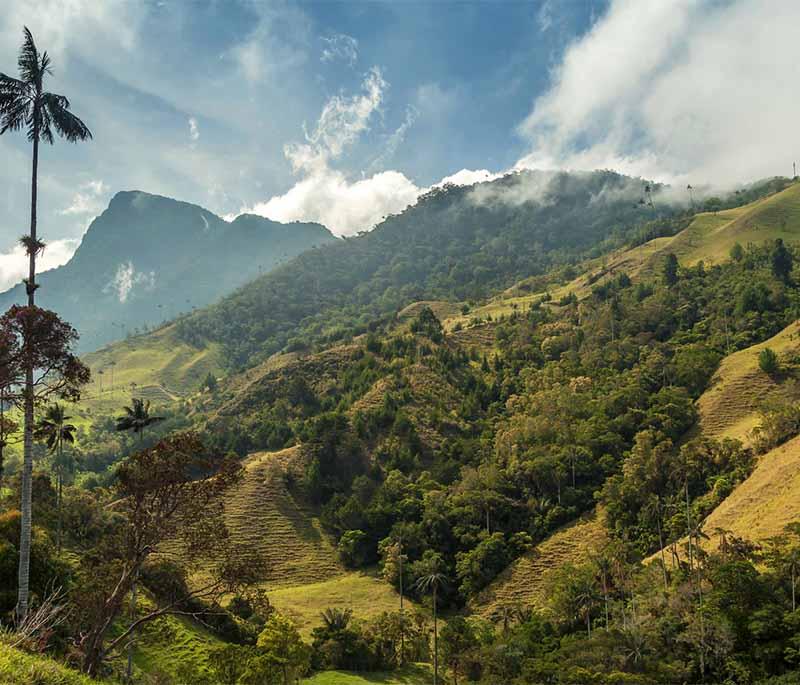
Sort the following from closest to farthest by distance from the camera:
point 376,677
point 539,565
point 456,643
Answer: point 376,677 → point 456,643 → point 539,565

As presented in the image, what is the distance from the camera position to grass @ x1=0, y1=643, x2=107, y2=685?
938 cm

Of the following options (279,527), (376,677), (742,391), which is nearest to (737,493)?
(742,391)

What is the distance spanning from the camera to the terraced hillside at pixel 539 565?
68188 millimetres

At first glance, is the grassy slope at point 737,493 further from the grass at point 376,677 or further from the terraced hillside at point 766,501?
the grass at point 376,677

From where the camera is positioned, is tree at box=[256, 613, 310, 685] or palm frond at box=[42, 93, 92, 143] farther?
tree at box=[256, 613, 310, 685]

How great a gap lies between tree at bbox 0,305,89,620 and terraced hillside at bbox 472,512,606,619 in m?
56.0

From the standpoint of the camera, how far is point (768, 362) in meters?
87.8

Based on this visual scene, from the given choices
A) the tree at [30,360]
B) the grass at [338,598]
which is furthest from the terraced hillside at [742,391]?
the tree at [30,360]

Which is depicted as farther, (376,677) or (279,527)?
(279,527)

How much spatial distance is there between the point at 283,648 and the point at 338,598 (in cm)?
3116

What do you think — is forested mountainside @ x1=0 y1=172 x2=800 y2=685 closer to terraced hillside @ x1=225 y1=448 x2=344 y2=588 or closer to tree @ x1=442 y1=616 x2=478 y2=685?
tree @ x1=442 y1=616 x2=478 y2=685

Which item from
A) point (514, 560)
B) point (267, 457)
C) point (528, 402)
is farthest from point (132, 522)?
point (528, 402)

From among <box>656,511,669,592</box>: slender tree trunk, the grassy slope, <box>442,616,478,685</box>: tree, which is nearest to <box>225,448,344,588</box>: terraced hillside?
the grassy slope

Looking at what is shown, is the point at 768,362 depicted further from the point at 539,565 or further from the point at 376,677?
the point at 376,677
